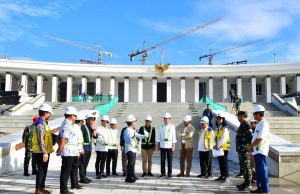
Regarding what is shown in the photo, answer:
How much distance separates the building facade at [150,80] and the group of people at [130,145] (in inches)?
1296

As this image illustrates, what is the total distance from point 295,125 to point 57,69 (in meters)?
32.2

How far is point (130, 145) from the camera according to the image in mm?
9219

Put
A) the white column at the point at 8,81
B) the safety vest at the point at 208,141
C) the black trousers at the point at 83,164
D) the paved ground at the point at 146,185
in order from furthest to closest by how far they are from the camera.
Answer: the white column at the point at 8,81 < the safety vest at the point at 208,141 < the black trousers at the point at 83,164 < the paved ground at the point at 146,185

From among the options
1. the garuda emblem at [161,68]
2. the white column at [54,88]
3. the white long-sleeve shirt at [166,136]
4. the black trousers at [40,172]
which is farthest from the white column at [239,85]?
the black trousers at [40,172]

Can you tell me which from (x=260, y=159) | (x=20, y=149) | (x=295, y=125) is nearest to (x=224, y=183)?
(x=260, y=159)

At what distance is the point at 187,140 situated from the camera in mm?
10078

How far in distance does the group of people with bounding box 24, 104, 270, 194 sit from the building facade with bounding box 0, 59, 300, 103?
108 ft

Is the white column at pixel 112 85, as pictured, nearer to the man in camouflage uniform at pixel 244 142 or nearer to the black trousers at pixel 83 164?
the black trousers at pixel 83 164

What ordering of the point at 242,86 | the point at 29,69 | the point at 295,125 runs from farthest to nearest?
1. the point at 242,86
2. the point at 29,69
3. the point at 295,125

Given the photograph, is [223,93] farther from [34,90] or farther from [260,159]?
[260,159]

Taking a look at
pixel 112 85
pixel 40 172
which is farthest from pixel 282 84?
pixel 40 172

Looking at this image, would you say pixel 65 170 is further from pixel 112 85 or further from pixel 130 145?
pixel 112 85

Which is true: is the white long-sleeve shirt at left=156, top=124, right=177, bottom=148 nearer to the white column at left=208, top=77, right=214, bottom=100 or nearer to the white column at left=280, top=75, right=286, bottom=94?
the white column at left=208, top=77, right=214, bottom=100

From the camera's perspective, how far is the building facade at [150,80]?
137ft
